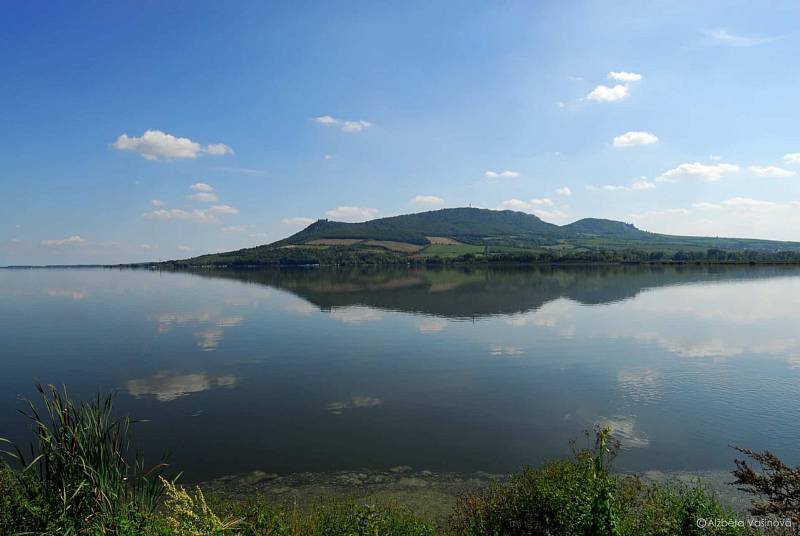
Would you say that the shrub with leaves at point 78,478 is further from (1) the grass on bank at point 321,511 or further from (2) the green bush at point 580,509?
(2) the green bush at point 580,509

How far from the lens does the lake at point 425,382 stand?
68.6 ft

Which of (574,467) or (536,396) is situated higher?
(574,467)

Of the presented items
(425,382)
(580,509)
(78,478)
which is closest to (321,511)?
(78,478)

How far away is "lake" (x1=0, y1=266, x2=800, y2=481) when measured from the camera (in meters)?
20.9

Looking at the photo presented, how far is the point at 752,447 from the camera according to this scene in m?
20.6

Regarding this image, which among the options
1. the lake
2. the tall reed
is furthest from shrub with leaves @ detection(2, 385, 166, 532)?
the lake

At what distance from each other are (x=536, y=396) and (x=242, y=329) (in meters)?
36.0

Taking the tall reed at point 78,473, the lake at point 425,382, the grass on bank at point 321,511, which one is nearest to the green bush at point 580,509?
the grass on bank at point 321,511

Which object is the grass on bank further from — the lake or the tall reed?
the lake

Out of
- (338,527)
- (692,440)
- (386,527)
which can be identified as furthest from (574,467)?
A: (692,440)

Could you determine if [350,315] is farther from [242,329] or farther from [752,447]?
[752,447]

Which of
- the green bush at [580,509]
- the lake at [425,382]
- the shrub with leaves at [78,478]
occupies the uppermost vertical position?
the shrub with leaves at [78,478]

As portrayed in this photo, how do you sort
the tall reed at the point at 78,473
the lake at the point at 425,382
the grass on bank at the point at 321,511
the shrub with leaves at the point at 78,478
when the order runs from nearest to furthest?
the grass on bank at the point at 321,511 < the shrub with leaves at the point at 78,478 < the tall reed at the point at 78,473 < the lake at the point at 425,382

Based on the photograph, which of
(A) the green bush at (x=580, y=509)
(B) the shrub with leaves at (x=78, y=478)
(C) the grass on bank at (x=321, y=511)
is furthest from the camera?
(B) the shrub with leaves at (x=78, y=478)
